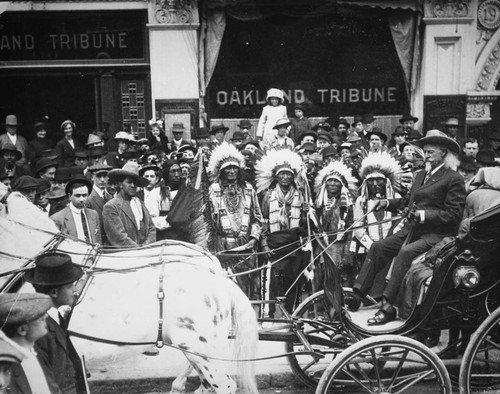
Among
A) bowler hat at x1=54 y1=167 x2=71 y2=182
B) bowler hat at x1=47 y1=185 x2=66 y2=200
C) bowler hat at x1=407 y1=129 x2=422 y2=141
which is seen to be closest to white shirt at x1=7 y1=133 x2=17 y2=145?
bowler hat at x1=54 y1=167 x2=71 y2=182

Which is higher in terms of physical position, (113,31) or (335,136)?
(113,31)

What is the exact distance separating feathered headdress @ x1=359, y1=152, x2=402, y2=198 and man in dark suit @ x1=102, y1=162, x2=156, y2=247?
8.85ft

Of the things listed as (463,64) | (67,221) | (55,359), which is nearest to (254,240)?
(67,221)

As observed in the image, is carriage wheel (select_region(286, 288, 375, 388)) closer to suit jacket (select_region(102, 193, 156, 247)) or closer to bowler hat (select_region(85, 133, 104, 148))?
suit jacket (select_region(102, 193, 156, 247))

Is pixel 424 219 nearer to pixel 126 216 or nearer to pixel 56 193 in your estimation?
pixel 126 216

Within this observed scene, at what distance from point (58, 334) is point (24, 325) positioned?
0.87 metres

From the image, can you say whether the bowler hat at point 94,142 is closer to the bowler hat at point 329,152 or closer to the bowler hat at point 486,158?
the bowler hat at point 329,152

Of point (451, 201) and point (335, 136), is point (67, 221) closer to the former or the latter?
point (451, 201)

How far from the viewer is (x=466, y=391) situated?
15.6ft

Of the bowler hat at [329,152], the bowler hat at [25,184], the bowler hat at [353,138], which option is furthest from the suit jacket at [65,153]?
the bowler hat at [353,138]

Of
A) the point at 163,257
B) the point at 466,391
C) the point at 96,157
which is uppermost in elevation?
the point at 96,157

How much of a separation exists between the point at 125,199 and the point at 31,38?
7604 millimetres

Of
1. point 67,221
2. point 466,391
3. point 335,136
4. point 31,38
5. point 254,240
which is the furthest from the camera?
point 31,38

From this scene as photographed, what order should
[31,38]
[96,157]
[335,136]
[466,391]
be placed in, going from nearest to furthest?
1. [466,391]
2. [96,157]
3. [335,136]
4. [31,38]
